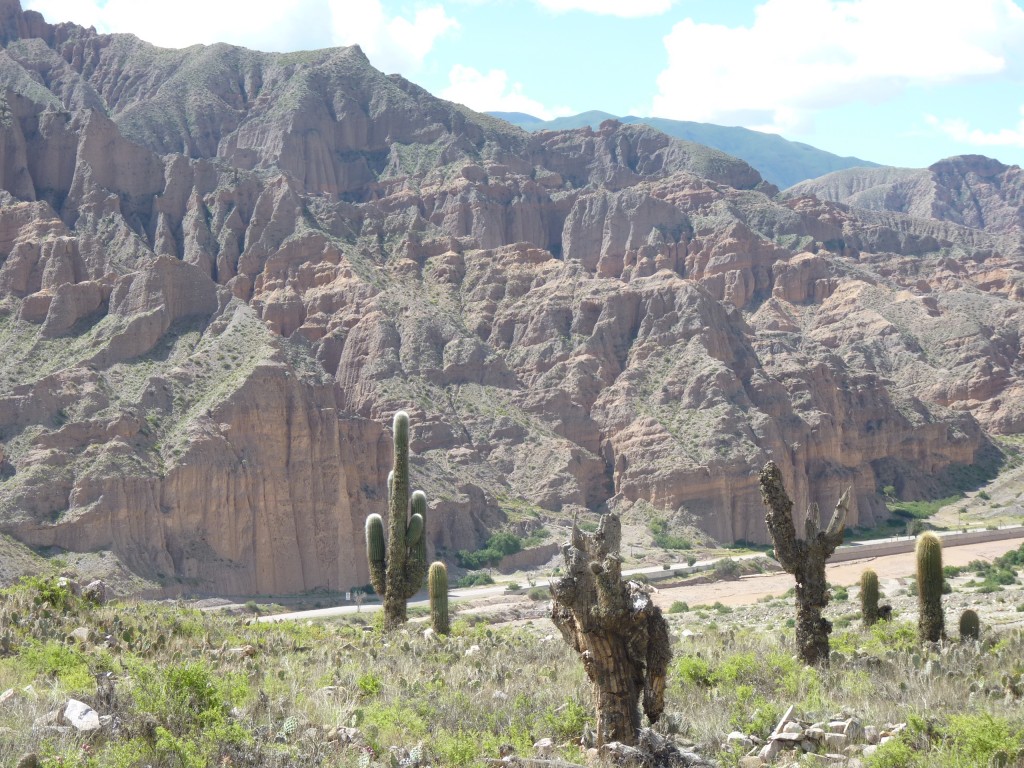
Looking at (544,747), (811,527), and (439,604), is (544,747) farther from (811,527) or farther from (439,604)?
(439,604)

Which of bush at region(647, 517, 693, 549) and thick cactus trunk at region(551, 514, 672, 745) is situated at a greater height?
thick cactus trunk at region(551, 514, 672, 745)

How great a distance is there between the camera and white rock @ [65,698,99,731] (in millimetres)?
12652

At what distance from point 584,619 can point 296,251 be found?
93.1 metres

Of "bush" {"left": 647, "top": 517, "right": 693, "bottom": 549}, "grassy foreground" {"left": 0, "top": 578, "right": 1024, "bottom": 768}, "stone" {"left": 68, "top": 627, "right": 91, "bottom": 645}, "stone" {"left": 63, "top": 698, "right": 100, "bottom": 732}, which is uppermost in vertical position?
"stone" {"left": 68, "top": 627, "right": 91, "bottom": 645}

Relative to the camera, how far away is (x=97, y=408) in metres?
63.9

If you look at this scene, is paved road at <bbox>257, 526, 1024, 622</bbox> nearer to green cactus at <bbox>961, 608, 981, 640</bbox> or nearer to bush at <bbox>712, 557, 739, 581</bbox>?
bush at <bbox>712, 557, 739, 581</bbox>

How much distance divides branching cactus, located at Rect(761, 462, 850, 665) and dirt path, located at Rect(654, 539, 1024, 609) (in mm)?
34135

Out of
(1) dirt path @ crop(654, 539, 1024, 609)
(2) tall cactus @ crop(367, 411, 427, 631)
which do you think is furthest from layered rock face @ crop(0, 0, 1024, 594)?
(2) tall cactus @ crop(367, 411, 427, 631)

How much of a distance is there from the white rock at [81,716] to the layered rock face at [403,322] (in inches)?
1811

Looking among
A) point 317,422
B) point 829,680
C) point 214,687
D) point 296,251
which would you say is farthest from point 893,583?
point 296,251

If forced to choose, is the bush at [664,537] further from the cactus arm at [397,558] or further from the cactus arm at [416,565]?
the cactus arm at [397,558]

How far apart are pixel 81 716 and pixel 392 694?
191 inches

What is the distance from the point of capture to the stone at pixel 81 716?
41.5ft

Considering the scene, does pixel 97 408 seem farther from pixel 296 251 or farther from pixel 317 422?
pixel 296 251
